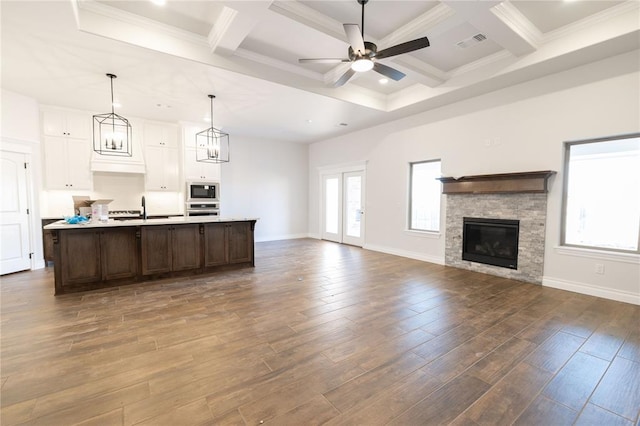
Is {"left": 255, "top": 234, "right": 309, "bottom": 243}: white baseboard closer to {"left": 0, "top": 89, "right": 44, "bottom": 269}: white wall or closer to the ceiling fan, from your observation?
{"left": 0, "top": 89, "right": 44, "bottom": 269}: white wall

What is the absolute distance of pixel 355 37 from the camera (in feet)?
8.95

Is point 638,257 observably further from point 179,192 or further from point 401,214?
point 179,192

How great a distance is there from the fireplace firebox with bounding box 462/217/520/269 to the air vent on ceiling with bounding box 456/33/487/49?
2769 mm

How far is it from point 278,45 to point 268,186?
5111 mm

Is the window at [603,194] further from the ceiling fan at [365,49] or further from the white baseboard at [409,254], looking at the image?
the ceiling fan at [365,49]

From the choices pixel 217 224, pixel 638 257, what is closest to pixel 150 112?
pixel 217 224

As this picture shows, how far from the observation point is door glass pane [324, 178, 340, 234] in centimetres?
845

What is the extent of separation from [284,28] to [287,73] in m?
1.05

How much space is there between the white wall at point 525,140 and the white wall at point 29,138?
22.8ft

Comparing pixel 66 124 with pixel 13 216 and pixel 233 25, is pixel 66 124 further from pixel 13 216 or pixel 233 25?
pixel 233 25

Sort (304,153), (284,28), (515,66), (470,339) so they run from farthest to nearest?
1. (304,153)
2. (515,66)
3. (284,28)
4. (470,339)

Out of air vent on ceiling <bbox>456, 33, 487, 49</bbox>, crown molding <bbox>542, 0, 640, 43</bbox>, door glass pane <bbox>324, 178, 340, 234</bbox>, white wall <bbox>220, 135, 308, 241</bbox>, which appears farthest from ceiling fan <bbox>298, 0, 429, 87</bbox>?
white wall <bbox>220, 135, 308, 241</bbox>

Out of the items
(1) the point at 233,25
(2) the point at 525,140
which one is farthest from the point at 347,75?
(2) the point at 525,140

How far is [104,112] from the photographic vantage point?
19.7 ft
